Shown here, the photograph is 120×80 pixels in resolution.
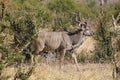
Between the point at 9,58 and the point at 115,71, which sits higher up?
the point at 9,58

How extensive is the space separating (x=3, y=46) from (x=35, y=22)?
2790 millimetres

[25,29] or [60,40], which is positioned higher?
[25,29]

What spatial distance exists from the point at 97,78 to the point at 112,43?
104cm

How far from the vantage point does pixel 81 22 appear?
15.1 m

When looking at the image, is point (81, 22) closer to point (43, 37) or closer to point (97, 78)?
point (43, 37)

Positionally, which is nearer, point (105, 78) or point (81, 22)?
point (105, 78)

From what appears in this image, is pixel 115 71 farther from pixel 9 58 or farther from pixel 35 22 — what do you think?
pixel 9 58

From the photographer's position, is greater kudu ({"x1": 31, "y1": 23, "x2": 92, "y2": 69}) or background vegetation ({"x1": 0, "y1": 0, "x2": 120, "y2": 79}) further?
greater kudu ({"x1": 31, "y1": 23, "x2": 92, "y2": 69})

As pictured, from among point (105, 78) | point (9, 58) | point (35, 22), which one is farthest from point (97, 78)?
point (9, 58)

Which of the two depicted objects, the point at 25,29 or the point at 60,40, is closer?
the point at 25,29

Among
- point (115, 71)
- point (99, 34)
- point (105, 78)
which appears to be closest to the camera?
point (115, 71)

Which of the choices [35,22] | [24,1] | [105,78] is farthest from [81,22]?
[24,1]

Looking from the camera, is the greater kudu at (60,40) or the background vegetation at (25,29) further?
the greater kudu at (60,40)

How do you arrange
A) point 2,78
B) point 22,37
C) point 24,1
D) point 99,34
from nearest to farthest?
point 2,78 → point 22,37 → point 99,34 → point 24,1
